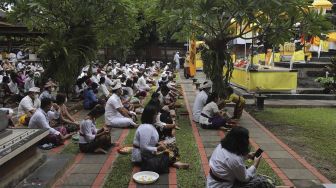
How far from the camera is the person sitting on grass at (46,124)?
8570 millimetres

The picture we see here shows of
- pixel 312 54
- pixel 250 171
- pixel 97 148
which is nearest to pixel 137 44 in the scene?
pixel 312 54

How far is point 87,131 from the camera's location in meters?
8.20

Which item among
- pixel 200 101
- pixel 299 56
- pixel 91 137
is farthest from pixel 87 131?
pixel 299 56

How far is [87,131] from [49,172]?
1.50 metres

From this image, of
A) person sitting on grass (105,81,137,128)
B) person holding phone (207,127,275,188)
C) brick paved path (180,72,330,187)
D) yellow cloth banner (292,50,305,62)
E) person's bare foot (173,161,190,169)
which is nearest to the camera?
person holding phone (207,127,275,188)

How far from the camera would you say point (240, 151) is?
16.5 feet

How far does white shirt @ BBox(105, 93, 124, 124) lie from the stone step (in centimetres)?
322

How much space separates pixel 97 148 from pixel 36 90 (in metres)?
3.31

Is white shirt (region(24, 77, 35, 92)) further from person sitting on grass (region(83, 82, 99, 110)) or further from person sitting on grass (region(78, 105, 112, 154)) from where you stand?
person sitting on grass (region(78, 105, 112, 154))

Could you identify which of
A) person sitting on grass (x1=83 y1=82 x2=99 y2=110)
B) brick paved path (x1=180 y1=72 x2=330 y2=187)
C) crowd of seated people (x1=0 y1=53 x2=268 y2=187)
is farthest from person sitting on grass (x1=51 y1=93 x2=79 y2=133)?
person sitting on grass (x1=83 y1=82 x2=99 y2=110)

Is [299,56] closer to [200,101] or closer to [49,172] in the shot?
[200,101]

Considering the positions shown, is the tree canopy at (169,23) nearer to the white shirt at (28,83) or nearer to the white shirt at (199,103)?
the white shirt at (28,83)

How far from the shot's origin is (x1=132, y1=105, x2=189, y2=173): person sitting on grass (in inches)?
275

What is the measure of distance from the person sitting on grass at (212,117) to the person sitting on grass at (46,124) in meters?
3.45
